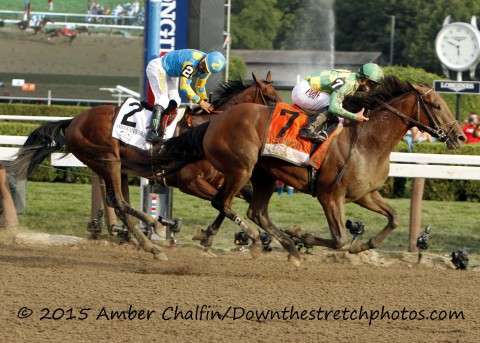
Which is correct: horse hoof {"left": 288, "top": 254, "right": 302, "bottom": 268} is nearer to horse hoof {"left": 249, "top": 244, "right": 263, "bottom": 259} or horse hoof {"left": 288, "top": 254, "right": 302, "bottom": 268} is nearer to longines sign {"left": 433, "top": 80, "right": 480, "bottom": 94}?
horse hoof {"left": 249, "top": 244, "right": 263, "bottom": 259}

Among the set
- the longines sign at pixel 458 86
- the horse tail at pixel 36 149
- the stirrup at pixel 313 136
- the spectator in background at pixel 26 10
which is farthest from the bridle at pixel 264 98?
the spectator in background at pixel 26 10

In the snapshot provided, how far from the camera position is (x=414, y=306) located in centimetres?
562

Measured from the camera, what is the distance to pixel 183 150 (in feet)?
23.7

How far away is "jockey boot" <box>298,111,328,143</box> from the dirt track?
96 cm

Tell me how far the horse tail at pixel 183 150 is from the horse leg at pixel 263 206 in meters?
0.46

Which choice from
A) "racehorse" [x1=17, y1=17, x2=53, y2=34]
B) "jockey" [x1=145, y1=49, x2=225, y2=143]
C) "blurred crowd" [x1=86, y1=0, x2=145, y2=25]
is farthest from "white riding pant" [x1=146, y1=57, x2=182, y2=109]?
"racehorse" [x1=17, y1=17, x2=53, y2=34]

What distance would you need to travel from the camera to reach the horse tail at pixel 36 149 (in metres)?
8.09

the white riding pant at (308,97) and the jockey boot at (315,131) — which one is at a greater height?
the white riding pant at (308,97)

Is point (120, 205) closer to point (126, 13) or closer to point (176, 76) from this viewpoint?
point (176, 76)

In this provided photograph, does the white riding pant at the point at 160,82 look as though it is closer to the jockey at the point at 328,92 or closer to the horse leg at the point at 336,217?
the jockey at the point at 328,92

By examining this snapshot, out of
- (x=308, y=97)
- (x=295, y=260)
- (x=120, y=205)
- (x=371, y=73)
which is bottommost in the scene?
(x=295, y=260)

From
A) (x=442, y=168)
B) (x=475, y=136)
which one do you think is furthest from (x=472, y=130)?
(x=442, y=168)

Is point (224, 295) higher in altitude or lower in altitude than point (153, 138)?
lower

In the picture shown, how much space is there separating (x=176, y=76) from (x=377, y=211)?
1.91 m
